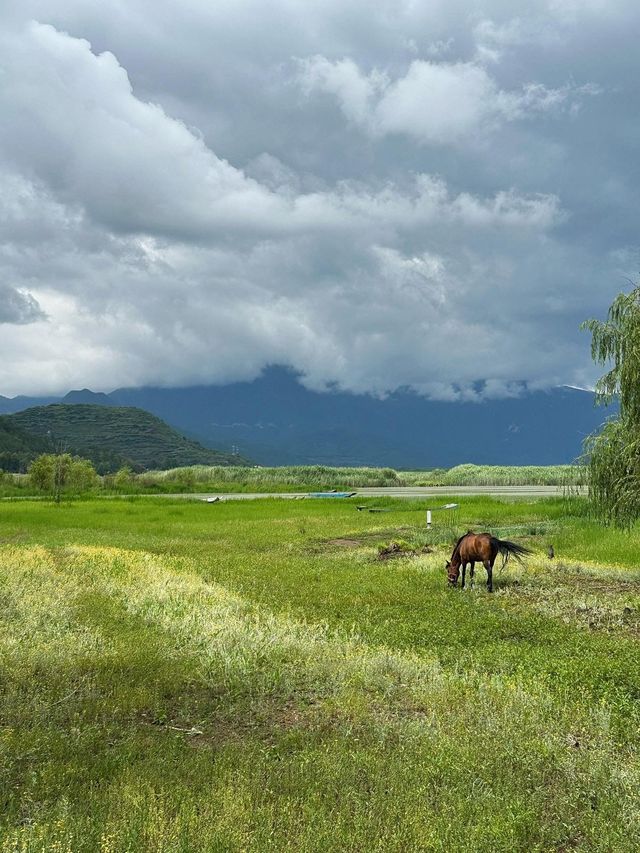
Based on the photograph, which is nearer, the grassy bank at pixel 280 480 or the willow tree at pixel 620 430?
the willow tree at pixel 620 430

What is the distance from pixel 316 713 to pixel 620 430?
15.7 metres

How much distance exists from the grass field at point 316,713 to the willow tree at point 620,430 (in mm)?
2614

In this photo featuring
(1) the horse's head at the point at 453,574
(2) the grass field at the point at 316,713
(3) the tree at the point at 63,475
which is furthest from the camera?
(3) the tree at the point at 63,475

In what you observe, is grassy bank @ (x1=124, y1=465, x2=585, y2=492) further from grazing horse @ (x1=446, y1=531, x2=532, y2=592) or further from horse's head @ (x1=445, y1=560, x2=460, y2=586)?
grazing horse @ (x1=446, y1=531, x2=532, y2=592)

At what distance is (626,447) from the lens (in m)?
19.9

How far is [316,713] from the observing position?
942 centimetres

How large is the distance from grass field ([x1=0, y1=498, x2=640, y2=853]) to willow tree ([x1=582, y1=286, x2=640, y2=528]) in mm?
2614

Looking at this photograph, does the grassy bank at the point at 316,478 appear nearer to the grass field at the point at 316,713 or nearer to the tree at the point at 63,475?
the tree at the point at 63,475

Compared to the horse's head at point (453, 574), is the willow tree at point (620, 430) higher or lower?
higher

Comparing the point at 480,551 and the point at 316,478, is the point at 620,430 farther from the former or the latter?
the point at 316,478

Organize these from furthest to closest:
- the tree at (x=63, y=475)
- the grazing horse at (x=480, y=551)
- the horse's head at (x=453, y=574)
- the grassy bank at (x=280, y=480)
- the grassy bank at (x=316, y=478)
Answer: the grassy bank at (x=316, y=478)
the grassy bank at (x=280, y=480)
the tree at (x=63, y=475)
the horse's head at (x=453, y=574)
the grazing horse at (x=480, y=551)

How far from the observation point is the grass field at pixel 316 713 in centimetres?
618

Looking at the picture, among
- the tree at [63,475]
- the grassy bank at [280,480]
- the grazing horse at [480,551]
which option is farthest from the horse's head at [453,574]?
the tree at [63,475]

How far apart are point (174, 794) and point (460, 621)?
10.3 metres
